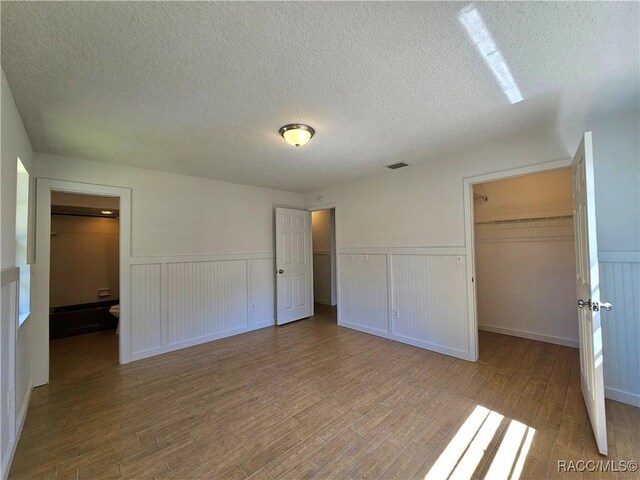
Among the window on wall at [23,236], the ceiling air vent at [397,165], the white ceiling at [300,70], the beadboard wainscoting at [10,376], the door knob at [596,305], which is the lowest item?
the beadboard wainscoting at [10,376]

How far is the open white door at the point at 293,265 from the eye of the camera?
4586 millimetres

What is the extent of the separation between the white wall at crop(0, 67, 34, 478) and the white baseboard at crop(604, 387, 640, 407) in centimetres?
421

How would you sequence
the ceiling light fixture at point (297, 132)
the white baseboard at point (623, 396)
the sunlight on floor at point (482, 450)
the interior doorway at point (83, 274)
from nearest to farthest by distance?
1. the sunlight on floor at point (482, 450)
2. the white baseboard at point (623, 396)
3. the ceiling light fixture at point (297, 132)
4. the interior doorway at point (83, 274)

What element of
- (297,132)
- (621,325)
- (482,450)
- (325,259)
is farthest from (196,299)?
(621,325)

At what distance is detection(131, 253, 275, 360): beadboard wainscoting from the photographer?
10.9 feet

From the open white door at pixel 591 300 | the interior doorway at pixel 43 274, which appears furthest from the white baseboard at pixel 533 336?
the interior doorway at pixel 43 274

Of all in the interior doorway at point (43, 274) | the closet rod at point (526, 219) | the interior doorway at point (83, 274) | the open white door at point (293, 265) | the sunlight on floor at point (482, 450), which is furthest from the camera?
the open white door at point (293, 265)

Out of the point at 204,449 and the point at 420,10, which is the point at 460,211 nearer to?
the point at 420,10

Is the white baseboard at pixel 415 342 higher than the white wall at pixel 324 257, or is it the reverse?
the white wall at pixel 324 257

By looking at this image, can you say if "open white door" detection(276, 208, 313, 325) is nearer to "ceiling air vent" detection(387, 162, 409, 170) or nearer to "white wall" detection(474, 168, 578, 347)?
"ceiling air vent" detection(387, 162, 409, 170)

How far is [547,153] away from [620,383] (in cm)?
204

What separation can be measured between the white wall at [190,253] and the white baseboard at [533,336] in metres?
3.46

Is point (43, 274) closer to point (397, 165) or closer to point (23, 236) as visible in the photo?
point (23, 236)

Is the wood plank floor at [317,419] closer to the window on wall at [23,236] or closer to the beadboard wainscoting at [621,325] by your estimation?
the beadboard wainscoting at [621,325]
